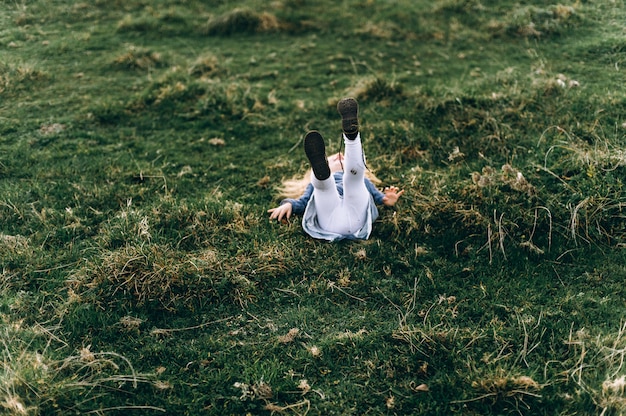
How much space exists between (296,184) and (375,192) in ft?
3.18

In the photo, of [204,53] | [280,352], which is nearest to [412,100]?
[204,53]

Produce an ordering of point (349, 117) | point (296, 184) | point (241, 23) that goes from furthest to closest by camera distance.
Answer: point (241, 23)
point (296, 184)
point (349, 117)

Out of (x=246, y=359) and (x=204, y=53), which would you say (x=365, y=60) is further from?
(x=246, y=359)

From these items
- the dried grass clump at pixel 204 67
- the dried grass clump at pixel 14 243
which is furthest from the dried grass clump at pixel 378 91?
the dried grass clump at pixel 14 243

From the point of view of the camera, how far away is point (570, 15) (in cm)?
906

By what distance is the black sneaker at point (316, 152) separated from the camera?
15.8 feet

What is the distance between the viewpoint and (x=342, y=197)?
554 centimetres

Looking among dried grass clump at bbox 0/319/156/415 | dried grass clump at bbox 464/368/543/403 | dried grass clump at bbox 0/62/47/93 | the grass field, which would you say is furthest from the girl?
dried grass clump at bbox 0/62/47/93

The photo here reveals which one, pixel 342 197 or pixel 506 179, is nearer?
pixel 506 179

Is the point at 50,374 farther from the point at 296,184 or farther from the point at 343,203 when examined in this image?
the point at 296,184

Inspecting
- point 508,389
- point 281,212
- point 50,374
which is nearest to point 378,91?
point 281,212

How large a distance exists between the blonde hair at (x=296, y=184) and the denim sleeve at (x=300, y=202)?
22 cm

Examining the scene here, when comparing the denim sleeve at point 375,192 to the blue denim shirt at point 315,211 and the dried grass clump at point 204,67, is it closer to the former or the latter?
the blue denim shirt at point 315,211

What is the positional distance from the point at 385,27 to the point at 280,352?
739cm
